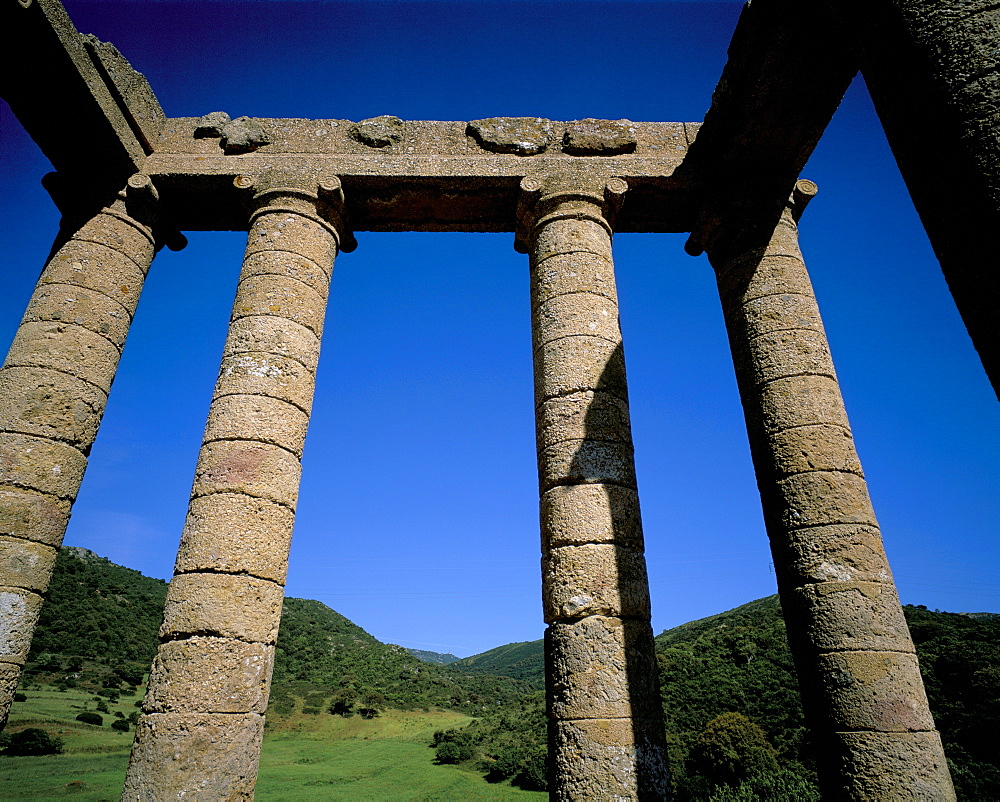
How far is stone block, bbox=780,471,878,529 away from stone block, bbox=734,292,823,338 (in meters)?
1.90

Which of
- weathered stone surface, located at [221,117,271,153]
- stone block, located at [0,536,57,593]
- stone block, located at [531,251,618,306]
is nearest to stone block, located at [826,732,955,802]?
stone block, located at [531,251,618,306]

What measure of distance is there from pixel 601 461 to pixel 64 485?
5.80 m

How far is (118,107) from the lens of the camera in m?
7.93

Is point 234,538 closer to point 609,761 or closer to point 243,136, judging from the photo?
point 609,761

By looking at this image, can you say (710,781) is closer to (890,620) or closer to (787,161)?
(890,620)

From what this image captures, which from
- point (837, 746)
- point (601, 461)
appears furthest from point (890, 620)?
point (601, 461)

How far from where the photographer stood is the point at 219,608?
5.22 m

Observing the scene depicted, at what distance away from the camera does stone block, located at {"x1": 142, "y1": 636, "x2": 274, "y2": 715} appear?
16.0 feet

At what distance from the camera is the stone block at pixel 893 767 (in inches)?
190

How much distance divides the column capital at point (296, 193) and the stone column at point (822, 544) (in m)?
5.36

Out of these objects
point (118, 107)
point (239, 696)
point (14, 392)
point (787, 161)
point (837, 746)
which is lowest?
point (837, 746)

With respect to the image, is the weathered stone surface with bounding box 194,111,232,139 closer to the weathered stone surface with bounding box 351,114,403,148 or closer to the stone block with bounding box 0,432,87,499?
the weathered stone surface with bounding box 351,114,403,148

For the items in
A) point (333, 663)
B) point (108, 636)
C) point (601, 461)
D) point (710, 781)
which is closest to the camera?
point (601, 461)

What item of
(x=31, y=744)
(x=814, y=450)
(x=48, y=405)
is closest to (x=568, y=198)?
(x=814, y=450)
